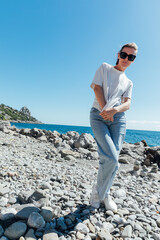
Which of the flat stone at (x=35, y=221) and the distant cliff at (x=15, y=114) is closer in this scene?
the flat stone at (x=35, y=221)

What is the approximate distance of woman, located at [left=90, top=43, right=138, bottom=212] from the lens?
2383 mm

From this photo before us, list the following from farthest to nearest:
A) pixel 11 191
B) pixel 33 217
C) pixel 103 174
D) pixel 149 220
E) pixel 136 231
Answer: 1. pixel 11 191
2. pixel 149 220
3. pixel 103 174
4. pixel 136 231
5. pixel 33 217

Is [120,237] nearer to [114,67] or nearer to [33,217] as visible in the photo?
[33,217]

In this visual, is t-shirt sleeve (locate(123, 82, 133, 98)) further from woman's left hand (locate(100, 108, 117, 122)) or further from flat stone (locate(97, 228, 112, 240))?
flat stone (locate(97, 228, 112, 240))

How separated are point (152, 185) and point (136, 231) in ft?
9.23

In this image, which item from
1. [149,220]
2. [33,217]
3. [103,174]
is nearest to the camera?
[33,217]

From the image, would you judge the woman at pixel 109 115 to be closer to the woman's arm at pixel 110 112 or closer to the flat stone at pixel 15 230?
the woman's arm at pixel 110 112

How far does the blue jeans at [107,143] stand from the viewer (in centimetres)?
237

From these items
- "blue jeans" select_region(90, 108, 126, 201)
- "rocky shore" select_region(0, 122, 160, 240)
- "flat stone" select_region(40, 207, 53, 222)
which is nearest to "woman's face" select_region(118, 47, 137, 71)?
"blue jeans" select_region(90, 108, 126, 201)

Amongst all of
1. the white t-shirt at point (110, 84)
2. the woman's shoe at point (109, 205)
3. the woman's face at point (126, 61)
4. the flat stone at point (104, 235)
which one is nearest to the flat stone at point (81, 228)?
the flat stone at point (104, 235)

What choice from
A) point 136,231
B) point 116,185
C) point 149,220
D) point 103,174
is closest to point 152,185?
point 116,185

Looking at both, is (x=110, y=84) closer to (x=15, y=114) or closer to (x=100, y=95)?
(x=100, y=95)

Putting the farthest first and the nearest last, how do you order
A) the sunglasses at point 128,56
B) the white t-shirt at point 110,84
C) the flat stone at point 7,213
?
the sunglasses at point 128,56 < the white t-shirt at point 110,84 < the flat stone at point 7,213

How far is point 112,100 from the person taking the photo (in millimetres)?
2463
